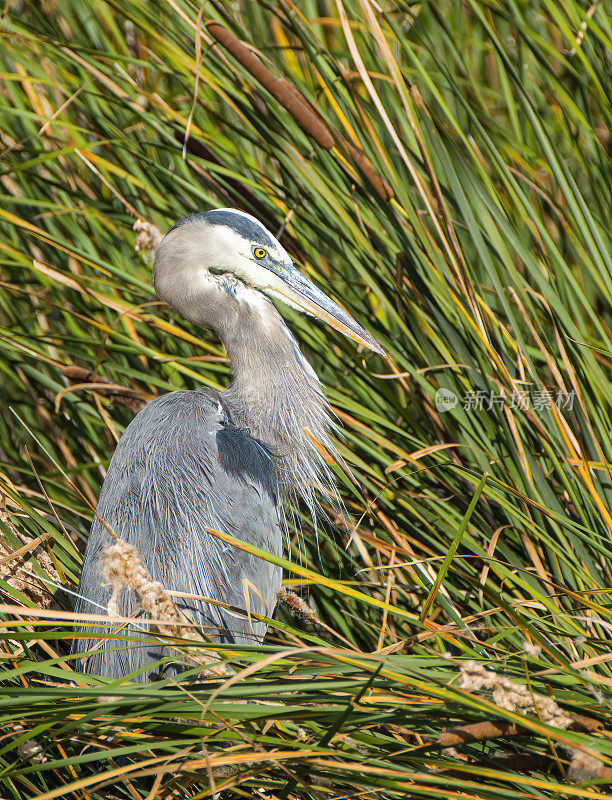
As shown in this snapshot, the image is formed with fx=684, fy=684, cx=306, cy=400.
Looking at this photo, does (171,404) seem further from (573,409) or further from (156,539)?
(573,409)

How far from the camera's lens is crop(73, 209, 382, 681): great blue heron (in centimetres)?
141

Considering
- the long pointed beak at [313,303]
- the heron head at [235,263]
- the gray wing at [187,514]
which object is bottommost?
the gray wing at [187,514]

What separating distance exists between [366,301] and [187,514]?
0.71 meters

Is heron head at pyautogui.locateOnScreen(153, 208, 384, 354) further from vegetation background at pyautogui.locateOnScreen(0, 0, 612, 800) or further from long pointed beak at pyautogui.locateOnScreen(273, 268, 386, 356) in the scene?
vegetation background at pyautogui.locateOnScreen(0, 0, 612, 800)

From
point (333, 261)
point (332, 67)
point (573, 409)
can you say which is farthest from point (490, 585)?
point (332, 67)

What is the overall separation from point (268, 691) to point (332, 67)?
50.5 inches

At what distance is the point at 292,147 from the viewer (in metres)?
1.55

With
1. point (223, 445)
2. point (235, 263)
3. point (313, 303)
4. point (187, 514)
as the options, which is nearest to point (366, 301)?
point (313, 303)

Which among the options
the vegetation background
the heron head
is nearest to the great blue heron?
the heron head

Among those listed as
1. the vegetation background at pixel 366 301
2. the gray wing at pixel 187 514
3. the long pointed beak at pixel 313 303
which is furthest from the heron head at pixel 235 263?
the gray wing at pixel 187 514

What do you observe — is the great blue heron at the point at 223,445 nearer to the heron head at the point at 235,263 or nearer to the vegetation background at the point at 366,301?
the heron head at the point at 235,263

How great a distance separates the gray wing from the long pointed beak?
31 cm

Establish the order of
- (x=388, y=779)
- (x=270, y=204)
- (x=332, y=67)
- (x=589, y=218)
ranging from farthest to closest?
(x=270, y=204) < (x=332, y=67) < (x=589, y=218) < (x=388, y=779)

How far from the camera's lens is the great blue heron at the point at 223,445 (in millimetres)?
1409
